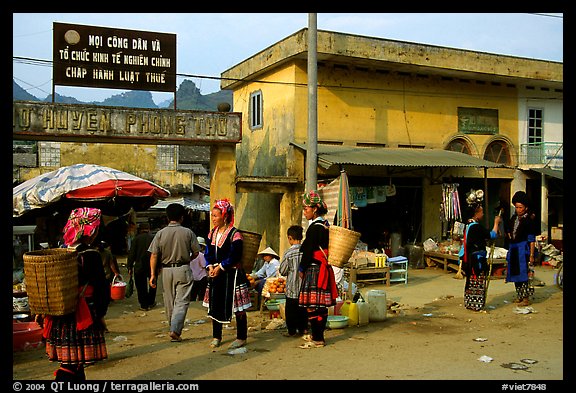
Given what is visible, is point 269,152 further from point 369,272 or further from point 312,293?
point 312,293

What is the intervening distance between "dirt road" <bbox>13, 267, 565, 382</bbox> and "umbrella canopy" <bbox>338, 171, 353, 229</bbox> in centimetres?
250

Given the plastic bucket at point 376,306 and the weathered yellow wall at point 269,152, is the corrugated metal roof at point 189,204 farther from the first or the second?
the plastic bucket at point 376,306

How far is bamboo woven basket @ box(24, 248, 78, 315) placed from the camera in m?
4.57

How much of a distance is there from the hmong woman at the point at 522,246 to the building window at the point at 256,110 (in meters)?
9.58

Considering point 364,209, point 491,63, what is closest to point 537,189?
point 491,63

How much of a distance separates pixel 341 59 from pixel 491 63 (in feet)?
17.5

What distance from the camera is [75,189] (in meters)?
10.0

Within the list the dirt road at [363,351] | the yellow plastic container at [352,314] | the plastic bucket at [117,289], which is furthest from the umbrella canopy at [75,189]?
the yellow plastic container at [352,314]

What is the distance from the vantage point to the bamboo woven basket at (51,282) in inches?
180

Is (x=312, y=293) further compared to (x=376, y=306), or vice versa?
(x=376, y=306)

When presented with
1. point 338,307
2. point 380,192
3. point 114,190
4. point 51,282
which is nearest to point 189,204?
point 380,192

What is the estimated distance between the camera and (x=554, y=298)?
10.5 m

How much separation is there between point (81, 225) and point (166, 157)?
2088cm
